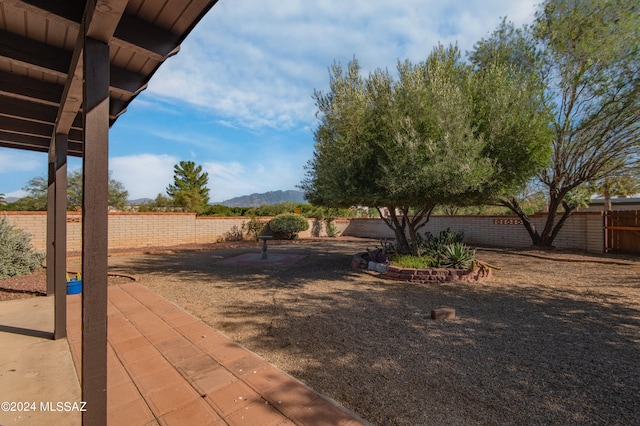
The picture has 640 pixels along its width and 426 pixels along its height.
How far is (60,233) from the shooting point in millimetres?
3455

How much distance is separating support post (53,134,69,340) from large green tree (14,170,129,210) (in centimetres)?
1348

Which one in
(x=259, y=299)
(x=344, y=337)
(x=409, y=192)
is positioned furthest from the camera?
(x=409, y=192)

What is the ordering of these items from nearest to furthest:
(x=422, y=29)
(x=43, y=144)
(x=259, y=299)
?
(x=43, y=144), (x=259, y=299), (x=422, y=29)

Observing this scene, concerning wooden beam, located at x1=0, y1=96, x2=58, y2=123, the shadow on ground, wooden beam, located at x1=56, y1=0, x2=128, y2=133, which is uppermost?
wooden beam, located at x1=0, y1=96, x2=58, y2=123

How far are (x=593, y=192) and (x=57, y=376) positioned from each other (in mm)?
16206

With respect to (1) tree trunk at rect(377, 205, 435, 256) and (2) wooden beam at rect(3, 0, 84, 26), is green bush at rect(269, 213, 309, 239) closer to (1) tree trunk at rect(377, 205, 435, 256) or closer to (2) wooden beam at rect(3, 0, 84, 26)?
(1) tree trunk at rect(377, 205, 435, 256)

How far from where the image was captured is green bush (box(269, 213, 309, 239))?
16531 millimetres

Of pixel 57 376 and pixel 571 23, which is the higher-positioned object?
pixel 571 23

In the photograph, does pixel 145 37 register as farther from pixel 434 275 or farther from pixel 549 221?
pixel 549 221

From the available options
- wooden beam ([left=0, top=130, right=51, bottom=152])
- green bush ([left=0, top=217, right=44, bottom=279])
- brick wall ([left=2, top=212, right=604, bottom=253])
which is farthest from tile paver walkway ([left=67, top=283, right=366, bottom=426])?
brick wall ([left=2, top=212, right=604, bottom=253])

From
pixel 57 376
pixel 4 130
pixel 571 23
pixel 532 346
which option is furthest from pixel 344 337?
pixel 571 23

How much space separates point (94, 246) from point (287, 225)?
1480cm

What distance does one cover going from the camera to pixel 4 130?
3.91m

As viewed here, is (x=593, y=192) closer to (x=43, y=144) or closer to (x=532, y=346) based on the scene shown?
(x=532, y=346)
